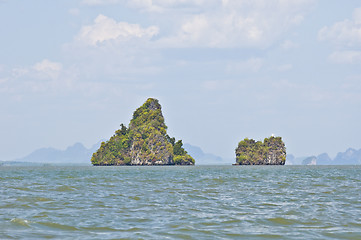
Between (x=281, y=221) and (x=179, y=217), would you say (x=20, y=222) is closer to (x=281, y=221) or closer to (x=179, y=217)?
(x=179, y=217)

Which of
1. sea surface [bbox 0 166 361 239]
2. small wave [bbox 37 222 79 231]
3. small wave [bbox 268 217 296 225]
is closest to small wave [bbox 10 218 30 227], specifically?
sea surface [bbox 0 166 361 239]

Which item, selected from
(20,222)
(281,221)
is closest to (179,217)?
(281,221)

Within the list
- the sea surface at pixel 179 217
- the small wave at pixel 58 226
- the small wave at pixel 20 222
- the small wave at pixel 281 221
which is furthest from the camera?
the small wave at pixel 281 221

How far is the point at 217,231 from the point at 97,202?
13.9 m

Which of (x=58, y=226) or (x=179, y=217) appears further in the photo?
(x=179, y=217)

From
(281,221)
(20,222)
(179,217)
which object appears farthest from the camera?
(179,217)

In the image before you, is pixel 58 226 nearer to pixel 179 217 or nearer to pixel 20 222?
pixel 20 222

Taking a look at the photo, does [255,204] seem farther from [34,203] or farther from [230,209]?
[34,203]

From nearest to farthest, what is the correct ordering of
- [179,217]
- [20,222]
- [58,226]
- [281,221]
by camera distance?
[58,226] < [20,222] < [281,221] < [179,217]

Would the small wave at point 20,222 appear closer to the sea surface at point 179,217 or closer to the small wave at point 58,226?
the sea surface at point 179,217

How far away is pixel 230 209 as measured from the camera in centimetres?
3006

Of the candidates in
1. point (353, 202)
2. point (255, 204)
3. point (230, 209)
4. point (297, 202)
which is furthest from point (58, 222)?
point (353, 202)

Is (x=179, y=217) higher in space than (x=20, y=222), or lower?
higher

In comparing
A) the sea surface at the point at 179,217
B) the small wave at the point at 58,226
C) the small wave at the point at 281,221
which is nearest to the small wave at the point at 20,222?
the sea surface at the point at 179,217
